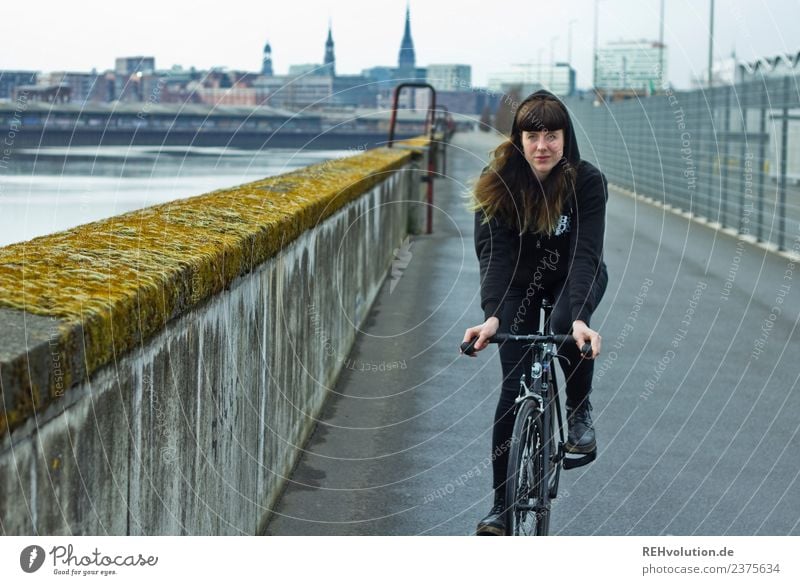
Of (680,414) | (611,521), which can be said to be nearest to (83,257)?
(611,521)

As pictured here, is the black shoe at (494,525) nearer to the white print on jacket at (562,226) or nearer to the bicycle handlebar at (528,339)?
the bicycle handlebar at (528,339)

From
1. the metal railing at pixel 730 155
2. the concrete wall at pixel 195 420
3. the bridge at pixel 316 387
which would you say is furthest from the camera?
A: the metal railing at pixel 730 155

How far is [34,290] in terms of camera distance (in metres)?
2.96

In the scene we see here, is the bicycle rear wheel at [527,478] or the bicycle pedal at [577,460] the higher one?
the bicycle rear wheel at [527,478]

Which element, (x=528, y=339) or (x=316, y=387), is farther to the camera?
(x=316, y=387)

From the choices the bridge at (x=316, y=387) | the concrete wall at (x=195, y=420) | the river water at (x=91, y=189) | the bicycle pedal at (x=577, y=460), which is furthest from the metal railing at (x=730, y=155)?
the bicycle pedal at (x=577, y=460)

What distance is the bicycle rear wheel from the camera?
4.74 m

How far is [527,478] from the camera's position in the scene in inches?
196

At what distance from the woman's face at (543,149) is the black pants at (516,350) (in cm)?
44

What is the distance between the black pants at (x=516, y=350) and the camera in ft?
17.0

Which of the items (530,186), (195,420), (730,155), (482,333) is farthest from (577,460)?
(730,155)

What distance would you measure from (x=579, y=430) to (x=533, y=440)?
511 mm

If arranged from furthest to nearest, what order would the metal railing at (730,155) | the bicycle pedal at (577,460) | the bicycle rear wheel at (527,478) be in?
the metal railing at (730,155) < the bicycle pedal at (577,460) < the bicycle rear wheel at (527,478)

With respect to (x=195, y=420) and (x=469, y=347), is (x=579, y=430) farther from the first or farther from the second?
(x=195, y=420)
